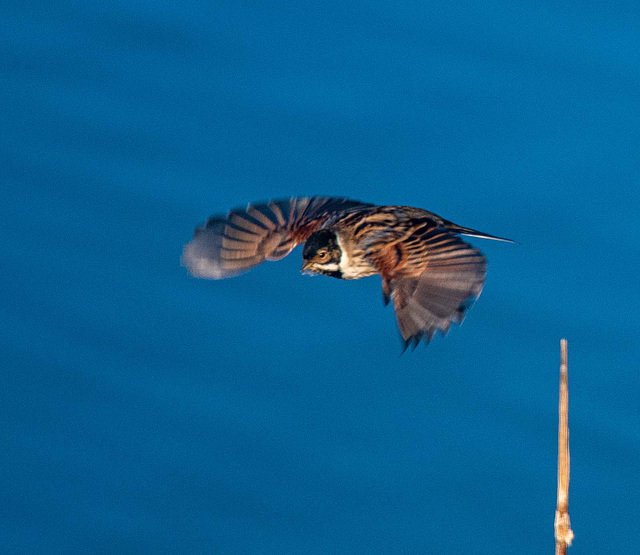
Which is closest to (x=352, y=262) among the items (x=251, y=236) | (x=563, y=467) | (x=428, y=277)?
(x=428, y=277)

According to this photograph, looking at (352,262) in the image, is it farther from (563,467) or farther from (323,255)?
(563,467)

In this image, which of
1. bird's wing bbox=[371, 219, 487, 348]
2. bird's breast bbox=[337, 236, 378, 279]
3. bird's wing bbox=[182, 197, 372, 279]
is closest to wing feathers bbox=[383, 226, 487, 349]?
bird's wing bbox=[371, 219, 487, 348]

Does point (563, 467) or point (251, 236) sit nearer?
point (563, 467)

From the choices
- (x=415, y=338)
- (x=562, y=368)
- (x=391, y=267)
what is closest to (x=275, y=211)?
(x=391, y=267)

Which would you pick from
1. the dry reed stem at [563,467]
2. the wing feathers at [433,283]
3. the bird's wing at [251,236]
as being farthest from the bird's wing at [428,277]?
the dry reed stem at [563,467]

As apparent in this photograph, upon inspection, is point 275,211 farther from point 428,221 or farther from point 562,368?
point 562,368

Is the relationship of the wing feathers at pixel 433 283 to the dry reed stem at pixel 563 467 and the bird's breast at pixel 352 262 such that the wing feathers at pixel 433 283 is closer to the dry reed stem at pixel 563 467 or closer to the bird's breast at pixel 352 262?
the bird's breast at pixel 352 262
